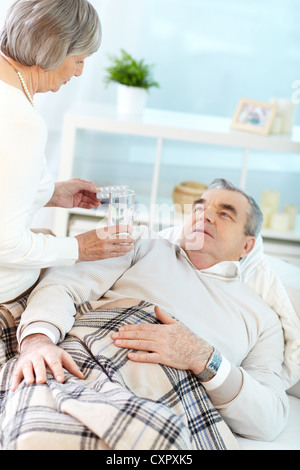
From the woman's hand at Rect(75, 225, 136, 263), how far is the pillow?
Result: 397 millimetres

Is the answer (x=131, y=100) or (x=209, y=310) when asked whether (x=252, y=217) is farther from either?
(x=131, y=100)

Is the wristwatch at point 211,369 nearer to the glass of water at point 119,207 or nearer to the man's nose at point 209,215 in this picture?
the glass of water at point 119,207

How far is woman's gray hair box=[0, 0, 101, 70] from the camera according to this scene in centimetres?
125

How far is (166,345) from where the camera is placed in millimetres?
1298

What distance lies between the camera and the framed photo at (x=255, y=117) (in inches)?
114

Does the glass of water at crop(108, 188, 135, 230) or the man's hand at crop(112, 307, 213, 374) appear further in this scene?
the glass of water at crop(108, 188, 135, 230)

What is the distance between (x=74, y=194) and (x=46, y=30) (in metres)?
0.58

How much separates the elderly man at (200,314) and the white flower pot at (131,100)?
1215mm

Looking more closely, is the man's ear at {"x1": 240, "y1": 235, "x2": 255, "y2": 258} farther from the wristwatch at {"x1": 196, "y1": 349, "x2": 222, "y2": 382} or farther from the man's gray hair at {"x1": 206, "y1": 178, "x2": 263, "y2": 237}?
the wristwatch at {"x1": 196, "y1": 349, "x2": 222, "y2": 382}

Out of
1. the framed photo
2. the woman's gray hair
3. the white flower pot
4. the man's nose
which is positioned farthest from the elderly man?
the white flower pot

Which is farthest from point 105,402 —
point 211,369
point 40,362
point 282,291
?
point 282,291

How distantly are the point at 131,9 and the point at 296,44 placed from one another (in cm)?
106

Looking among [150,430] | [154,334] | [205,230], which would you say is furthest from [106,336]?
[205,230]

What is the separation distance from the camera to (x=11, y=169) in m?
1.22
